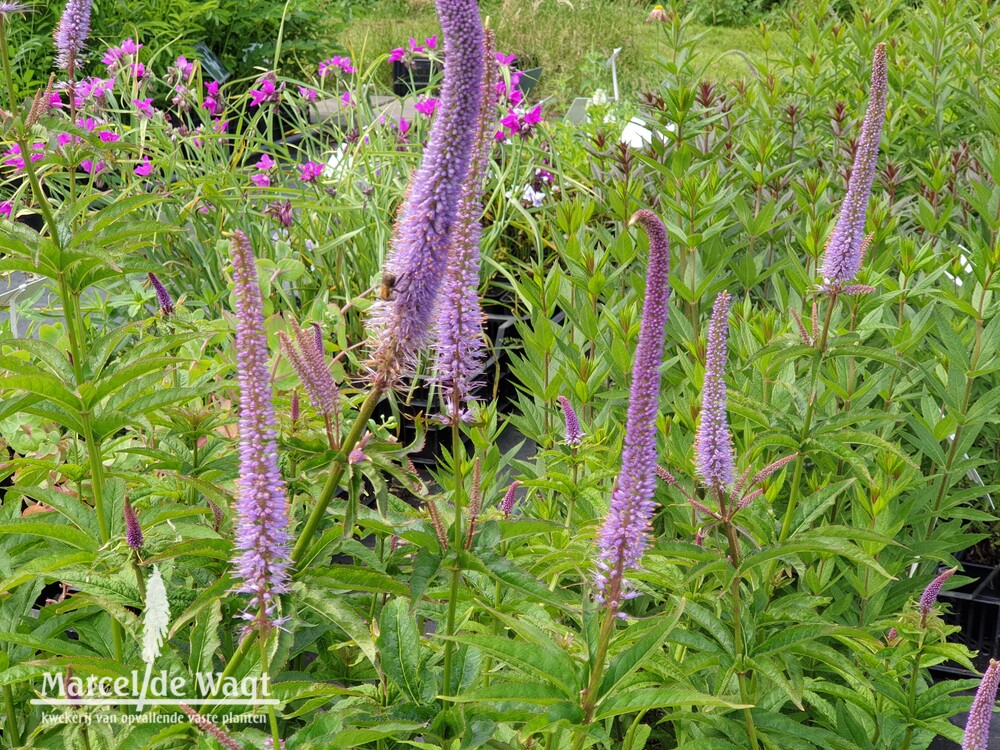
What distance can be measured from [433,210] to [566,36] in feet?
41.5

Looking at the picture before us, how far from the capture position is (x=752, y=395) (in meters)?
2.72

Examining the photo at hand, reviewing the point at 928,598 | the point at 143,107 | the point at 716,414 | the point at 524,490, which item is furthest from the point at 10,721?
the point at 143,107

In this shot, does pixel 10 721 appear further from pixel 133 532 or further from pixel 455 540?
pixel 455 540

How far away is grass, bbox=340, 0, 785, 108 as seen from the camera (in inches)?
482

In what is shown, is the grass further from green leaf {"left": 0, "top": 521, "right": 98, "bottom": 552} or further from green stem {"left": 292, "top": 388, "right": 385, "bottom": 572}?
green stem {"left": 292, "top": 388, "right": 385, "bottom": 572}

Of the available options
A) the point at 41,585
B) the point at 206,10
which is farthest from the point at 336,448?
the point at 206,10

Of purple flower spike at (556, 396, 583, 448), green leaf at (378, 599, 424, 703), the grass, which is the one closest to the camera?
green leaf at (378, 599, 424, 703)

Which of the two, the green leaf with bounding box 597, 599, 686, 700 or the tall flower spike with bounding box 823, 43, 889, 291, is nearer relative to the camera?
the green leaf with bounding box 597, 599, 686, 700

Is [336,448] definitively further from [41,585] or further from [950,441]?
[950,441]

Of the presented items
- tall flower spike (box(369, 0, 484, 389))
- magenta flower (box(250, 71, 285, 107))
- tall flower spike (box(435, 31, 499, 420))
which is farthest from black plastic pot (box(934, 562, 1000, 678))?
magenta flower (box(250, 71, 285, 107))

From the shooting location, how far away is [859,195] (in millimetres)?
2156

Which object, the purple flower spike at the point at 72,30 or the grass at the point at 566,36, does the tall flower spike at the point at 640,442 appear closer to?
the purple flower spike at the point at 72,30

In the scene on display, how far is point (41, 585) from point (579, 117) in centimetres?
629

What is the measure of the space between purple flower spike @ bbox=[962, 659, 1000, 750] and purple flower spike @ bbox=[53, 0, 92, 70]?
2438 mm
